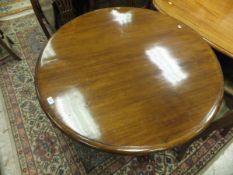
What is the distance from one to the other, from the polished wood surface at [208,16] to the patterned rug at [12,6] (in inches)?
60.7

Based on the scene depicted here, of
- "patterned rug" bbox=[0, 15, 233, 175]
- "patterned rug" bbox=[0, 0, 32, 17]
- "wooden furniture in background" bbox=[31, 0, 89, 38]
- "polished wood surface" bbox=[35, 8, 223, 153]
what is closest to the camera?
"polished wood surface" bbox=[35, 8, 223, 153]

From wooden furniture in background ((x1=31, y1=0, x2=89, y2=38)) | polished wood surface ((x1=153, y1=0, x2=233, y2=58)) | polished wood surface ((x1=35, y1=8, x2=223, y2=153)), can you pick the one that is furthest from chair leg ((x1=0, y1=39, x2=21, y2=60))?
polished wood surface ((x1=153, y1=0, x2=233, y2=58))

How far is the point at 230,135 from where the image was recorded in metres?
1.28

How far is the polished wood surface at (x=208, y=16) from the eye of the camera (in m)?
0.94

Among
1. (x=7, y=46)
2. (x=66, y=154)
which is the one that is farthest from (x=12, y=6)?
(x=66, y=154)

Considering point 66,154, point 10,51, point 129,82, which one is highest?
point 129,82

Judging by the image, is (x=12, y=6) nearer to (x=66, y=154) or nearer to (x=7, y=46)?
(x=7, y=46)

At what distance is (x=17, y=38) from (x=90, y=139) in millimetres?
1543

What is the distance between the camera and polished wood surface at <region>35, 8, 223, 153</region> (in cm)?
63

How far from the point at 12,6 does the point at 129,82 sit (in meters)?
1.90

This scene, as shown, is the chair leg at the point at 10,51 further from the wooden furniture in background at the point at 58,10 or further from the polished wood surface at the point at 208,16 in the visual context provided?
the polished wood surface at the point at 208,16

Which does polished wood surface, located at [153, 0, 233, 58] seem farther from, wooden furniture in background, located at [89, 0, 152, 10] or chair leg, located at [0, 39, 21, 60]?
chair leg, located at [0, 39, 21, 60]

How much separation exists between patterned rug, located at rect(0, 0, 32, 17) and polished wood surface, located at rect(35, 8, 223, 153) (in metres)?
1.41

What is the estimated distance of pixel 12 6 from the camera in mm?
2070
